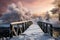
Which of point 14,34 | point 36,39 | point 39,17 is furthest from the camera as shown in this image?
point 39,17

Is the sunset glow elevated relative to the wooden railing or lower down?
elevated

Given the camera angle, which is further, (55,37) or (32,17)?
(32,17)

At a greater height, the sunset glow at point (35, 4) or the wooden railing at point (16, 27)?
the sunset glow at point (35, 4)

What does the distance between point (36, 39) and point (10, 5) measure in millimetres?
886

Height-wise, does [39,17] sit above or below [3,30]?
above

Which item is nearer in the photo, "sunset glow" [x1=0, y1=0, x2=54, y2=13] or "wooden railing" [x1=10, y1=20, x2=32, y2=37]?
"wooden railing" [x1=10, y1=20, x2=32, y2=37]

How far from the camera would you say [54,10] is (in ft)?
9.46

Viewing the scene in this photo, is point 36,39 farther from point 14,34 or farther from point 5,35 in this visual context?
point 5,35

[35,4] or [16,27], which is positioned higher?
[35,4]

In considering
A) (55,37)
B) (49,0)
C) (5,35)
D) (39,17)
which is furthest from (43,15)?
(5,35)

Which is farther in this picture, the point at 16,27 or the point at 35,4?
the point at 16,27

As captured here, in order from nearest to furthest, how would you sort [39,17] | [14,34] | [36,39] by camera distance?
[36,39]
[14,34]
[39,17]

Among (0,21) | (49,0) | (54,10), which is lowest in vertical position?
(0,21)

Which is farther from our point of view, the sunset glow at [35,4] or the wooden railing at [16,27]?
the sunset glow at [35,4]
